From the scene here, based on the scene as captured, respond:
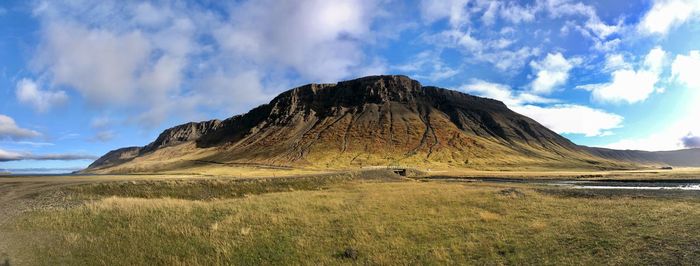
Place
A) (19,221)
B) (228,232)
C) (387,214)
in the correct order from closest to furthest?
(228,232), (19,221), (387,214)

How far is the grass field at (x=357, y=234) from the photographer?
44.3 feet

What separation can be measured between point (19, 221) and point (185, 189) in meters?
20.6

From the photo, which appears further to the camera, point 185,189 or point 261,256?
point 185,189

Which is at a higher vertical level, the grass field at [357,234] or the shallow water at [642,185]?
the shallow water at [642,185]

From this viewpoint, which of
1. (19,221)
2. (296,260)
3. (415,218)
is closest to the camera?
(296,260)

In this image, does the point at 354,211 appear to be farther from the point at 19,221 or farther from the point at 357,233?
the point at 19,221

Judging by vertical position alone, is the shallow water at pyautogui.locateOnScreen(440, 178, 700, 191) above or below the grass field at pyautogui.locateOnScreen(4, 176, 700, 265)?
above

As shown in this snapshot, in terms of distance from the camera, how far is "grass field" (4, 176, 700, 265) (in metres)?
13.5

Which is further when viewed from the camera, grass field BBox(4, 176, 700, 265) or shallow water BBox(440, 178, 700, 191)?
shallow water BBox(440, 178, 700, 191)

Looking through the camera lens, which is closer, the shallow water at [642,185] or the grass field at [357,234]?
the grass field at [357,234]

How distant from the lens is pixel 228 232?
17.5m

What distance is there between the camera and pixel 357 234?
17.3 meters

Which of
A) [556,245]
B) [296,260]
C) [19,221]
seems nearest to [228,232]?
[296,260]

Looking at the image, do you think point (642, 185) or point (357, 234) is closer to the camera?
point (357, 234)
